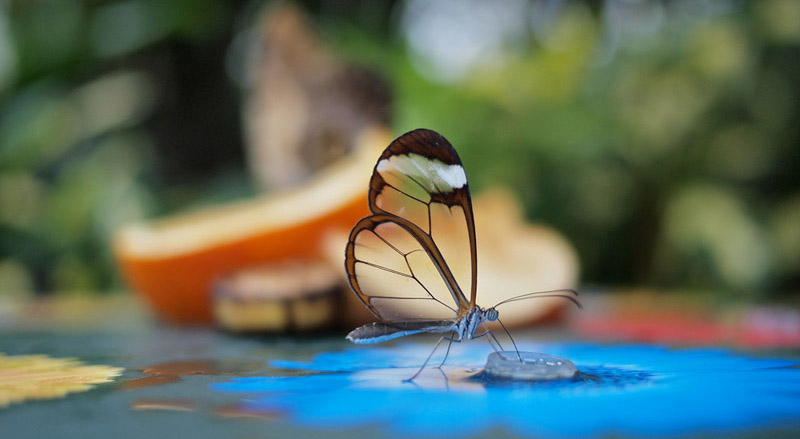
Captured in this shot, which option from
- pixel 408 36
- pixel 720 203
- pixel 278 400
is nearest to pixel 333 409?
pixel 278 400

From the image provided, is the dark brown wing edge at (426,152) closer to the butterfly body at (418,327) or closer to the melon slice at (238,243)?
the butterfly body at (418,327)

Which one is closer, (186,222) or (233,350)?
(233,350)

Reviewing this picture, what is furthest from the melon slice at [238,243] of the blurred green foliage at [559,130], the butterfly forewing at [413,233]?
the blurred green foliage at [559,130]

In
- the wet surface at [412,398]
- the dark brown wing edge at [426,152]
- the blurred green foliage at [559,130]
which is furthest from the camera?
the blurred green foliage at [559,130]

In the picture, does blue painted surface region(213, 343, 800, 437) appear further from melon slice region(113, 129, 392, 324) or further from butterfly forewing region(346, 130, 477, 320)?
melon slice region(113, 129, 392, 324)

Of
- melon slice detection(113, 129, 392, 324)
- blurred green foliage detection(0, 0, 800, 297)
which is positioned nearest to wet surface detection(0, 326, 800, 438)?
melon slice detection(113, 129, 392, 324)

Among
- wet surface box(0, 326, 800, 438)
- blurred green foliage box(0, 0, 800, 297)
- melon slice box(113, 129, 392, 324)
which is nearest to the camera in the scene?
wet surface box(0, 326, 800, 438)

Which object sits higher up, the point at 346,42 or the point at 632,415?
the point at 346,42

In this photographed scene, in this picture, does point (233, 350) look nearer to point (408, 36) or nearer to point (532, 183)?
point (532, 183)
